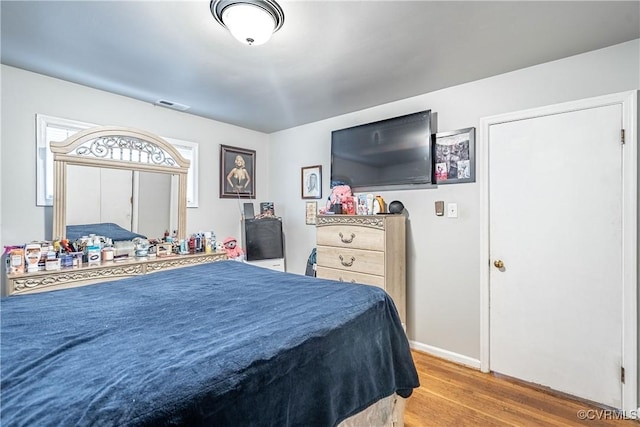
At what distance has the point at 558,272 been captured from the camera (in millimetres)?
2172

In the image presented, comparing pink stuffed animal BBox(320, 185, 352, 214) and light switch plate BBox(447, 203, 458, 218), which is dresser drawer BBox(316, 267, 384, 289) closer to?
pink stuffed animal BBox(320, 185, 352, 214)

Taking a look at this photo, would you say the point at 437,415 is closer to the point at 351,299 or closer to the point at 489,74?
the point at 351,299

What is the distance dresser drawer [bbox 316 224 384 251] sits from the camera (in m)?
2.67

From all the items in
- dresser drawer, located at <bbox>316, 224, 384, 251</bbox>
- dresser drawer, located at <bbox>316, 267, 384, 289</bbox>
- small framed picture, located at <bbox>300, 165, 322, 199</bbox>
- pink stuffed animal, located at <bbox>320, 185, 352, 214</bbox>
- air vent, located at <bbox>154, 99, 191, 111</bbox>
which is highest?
air vent, located at <bbox>154, 99, 191, 111</bbox>

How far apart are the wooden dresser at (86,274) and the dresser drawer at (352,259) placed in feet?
4.37

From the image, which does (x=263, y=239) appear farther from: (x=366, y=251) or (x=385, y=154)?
(x=385, y=154)

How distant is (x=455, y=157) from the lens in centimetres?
265

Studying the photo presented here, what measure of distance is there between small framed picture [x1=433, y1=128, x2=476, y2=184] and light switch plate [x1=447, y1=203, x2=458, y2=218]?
0.68 ft

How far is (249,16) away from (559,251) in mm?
2590

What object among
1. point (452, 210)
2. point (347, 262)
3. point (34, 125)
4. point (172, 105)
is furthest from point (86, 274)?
point (452, 210)

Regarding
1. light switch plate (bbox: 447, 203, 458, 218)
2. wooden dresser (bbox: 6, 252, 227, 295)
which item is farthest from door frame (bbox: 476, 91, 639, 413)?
wooden dresser (bbox: 6, 252, 227, 295)

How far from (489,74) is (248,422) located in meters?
2.84

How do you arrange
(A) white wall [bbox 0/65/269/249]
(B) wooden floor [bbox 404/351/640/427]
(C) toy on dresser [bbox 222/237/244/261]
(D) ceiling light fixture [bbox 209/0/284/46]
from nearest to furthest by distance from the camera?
(D) ceiling light fixture [bbox 209/0/284/46] → (B) wooden floor [bbox 404/351/640/427] → (A) white wall [bbox 0/65/269/249] → (C) toy on dresser [bbox 222/237/244/261]

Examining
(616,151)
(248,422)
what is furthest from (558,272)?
(248,422)
